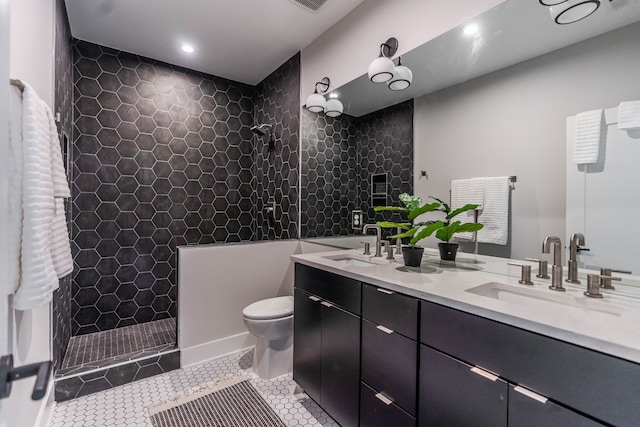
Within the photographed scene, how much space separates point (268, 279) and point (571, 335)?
222 cm

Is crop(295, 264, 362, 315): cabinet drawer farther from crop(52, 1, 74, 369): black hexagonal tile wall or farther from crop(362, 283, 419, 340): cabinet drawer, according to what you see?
crop(52, 1, 74, 369): black hexagonal tile wall

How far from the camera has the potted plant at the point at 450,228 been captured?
1.62 m

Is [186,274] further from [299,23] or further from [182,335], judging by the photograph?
Answer: [299,23]

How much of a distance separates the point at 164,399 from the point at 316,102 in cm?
248

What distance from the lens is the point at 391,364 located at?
1.27 meters

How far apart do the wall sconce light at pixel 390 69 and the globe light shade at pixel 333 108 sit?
52 cm

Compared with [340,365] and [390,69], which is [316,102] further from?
[340,365]

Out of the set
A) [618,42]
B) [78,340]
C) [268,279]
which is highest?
[618,42]

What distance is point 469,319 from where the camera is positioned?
101cm

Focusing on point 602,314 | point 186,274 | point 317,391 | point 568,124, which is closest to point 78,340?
point 186,274

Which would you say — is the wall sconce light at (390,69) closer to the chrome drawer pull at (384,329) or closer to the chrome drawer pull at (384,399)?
the chrome drawer pull at (384,329)

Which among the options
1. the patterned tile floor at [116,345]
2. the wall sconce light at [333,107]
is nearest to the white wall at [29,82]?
the patterned tile floor at [116,345]

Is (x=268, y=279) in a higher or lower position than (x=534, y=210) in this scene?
lower

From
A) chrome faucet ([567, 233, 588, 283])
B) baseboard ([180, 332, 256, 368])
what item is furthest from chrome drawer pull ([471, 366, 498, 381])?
baseboard ([180, 332, 256, 368])
